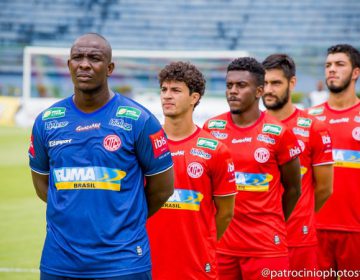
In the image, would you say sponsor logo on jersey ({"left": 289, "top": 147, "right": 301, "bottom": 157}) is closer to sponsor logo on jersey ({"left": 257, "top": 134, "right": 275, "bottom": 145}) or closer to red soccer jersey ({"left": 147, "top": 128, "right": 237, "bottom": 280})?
sponsor logo on jersey ({"left": 257, "top": 134, "right": 275, "bottom": 145})

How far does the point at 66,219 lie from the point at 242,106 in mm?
2061

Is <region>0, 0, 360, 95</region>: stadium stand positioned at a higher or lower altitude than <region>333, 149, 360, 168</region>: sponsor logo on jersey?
higher

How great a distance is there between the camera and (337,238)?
679 centimetres

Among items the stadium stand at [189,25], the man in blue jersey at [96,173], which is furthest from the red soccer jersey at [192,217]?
the stadium stand at [189,25]

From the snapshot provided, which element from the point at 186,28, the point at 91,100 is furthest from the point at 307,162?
the point at 186,28

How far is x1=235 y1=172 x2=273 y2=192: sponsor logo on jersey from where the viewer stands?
553cm

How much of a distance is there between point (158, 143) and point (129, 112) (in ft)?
0.78

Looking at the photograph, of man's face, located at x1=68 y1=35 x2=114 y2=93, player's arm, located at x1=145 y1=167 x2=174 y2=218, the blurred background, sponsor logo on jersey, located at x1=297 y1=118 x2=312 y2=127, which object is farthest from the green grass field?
the blurred background

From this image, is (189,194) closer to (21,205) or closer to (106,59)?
(106,59)

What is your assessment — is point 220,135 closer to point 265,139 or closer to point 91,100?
point 265,139

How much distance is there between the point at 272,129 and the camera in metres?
5.66

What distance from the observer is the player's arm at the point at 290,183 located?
5.66 meters

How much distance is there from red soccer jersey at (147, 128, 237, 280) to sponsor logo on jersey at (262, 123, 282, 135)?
0.68 m

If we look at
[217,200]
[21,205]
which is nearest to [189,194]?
[217,200]
